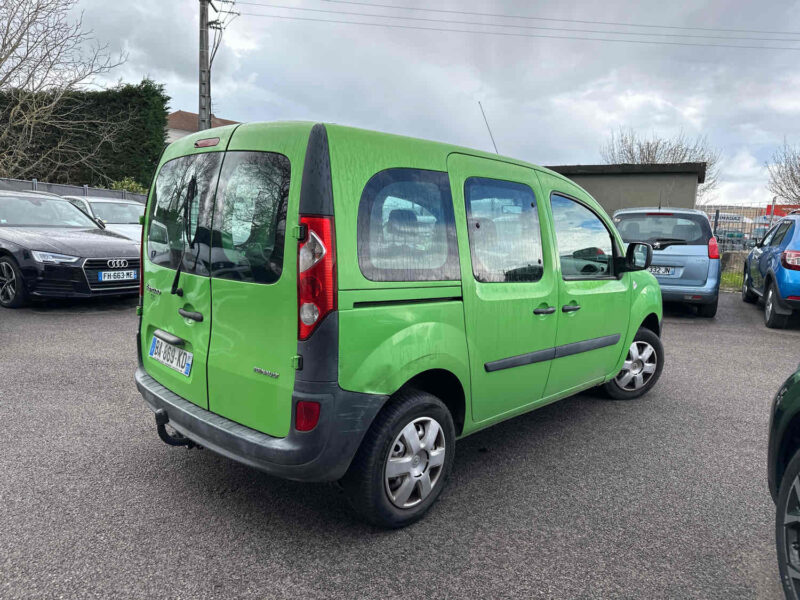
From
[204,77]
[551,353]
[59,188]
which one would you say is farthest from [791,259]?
[59,188]

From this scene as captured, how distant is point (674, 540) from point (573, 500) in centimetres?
50

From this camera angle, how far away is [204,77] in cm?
1439

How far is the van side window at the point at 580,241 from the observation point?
3.53m

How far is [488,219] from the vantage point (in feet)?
9.86

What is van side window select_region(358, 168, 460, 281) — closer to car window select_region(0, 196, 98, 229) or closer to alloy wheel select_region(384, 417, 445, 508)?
alloy wheel select_region(384, 417, 445, 508)

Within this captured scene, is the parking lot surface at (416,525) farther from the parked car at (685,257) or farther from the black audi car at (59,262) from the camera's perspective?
the parked car at (685,257)

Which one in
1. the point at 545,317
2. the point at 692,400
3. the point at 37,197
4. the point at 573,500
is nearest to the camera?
the point at 573,500

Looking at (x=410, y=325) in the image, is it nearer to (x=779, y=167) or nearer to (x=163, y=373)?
(x=163, y=373)

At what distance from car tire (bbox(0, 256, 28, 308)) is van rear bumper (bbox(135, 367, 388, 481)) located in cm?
619

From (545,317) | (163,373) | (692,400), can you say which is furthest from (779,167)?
(163,373)

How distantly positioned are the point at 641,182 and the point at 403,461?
15359 mm

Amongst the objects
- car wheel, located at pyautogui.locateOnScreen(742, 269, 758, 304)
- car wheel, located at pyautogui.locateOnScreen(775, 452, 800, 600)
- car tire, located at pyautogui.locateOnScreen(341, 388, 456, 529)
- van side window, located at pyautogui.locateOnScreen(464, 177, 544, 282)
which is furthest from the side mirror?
car wheel, located at pyautogui.locateOnScreen(742, 269, 758, 304)

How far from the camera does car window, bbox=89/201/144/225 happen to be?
417 inches

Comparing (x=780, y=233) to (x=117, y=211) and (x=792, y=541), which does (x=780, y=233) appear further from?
(x=117, y=211)
